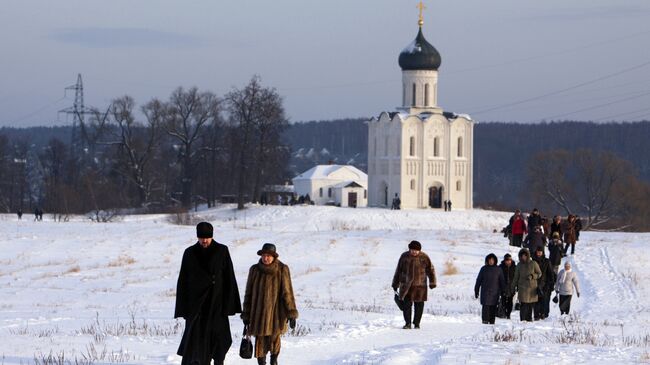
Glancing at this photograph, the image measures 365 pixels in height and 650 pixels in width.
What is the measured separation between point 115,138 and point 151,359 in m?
73.7

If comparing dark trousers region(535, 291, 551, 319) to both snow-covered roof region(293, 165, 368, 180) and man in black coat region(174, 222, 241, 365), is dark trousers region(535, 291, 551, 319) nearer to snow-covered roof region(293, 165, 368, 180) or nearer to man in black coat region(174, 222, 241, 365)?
man in black coat region(174, 222, 241, 365)

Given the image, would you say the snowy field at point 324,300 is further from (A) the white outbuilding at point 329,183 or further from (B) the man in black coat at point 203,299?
(A) the white outbuilding at point 329,183

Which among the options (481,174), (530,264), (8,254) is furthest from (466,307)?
(481,174)

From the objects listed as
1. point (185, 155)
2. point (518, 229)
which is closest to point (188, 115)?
point (185, 155)

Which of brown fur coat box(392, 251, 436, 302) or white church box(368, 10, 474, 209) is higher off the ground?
white church box(368, 10, 474, 209)

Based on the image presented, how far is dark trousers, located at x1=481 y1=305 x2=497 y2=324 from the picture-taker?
19.6m

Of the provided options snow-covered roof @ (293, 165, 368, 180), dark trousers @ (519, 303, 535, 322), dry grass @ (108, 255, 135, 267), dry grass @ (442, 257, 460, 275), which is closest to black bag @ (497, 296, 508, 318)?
dark trousers @ (519, 303, 535, 322)

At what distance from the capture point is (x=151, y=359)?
13.4 meters

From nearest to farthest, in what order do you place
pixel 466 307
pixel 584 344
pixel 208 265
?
1. pixel 208 265
2. pixel 584 344
3. pixel 466 307

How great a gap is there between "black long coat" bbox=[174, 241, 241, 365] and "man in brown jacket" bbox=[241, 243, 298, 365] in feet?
2.48

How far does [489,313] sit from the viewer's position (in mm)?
19609

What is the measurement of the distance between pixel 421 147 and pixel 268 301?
7170 cm

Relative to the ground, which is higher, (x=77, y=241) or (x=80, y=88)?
(x=80, y=88)

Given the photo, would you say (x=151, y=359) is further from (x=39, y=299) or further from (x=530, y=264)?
(x=39, y=299)
